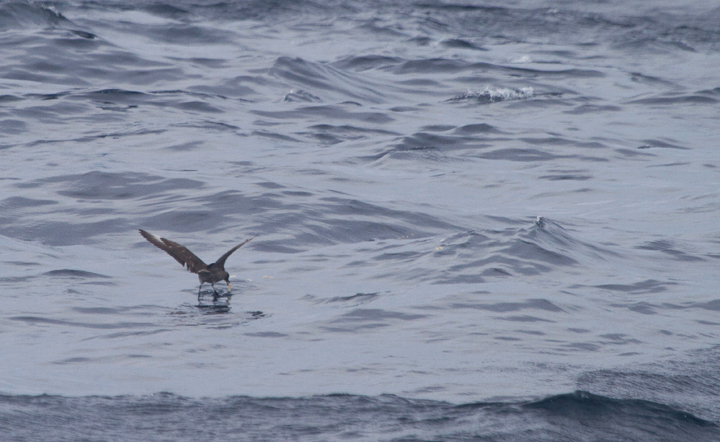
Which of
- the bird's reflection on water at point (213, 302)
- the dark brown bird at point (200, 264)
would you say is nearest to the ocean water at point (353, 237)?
the bird's reflection on water at point (213, 302)

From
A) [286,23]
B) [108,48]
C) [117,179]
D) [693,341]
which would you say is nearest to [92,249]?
[117,179]

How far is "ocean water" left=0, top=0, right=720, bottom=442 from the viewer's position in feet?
17.9

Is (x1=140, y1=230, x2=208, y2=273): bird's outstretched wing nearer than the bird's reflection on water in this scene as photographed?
No

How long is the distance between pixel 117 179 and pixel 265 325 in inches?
228

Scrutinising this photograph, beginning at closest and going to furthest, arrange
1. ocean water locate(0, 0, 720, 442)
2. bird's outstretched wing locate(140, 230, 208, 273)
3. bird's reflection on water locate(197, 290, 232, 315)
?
1. ocean water locate(0, 0, 720, 442)
2. bird's reflection on water locate(197, 290, 232, 315)
3. bird's outstretched wing locate(140, 230, 208, 273)

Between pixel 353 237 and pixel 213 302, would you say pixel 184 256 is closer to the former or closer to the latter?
pixel 213 302

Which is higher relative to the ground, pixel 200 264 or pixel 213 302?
pixel 200 264

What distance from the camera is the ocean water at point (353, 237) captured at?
17.9 ft

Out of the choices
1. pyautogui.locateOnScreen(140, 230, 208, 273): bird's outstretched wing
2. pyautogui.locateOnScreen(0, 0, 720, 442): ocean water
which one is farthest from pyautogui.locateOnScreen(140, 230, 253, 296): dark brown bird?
pyautogui.locateOnScreen(0, 0, 720, 442): ocean water

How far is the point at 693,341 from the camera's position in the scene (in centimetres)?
693

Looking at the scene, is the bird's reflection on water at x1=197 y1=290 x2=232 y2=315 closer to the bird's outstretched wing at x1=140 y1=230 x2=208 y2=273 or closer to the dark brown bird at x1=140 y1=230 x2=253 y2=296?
the dark brown bird at x1=140 y1=230 x2=253 y2=296

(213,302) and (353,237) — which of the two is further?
(353,237)

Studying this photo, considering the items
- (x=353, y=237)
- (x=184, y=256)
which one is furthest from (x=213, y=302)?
(x=353, y=237)

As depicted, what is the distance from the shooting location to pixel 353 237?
410 inches
